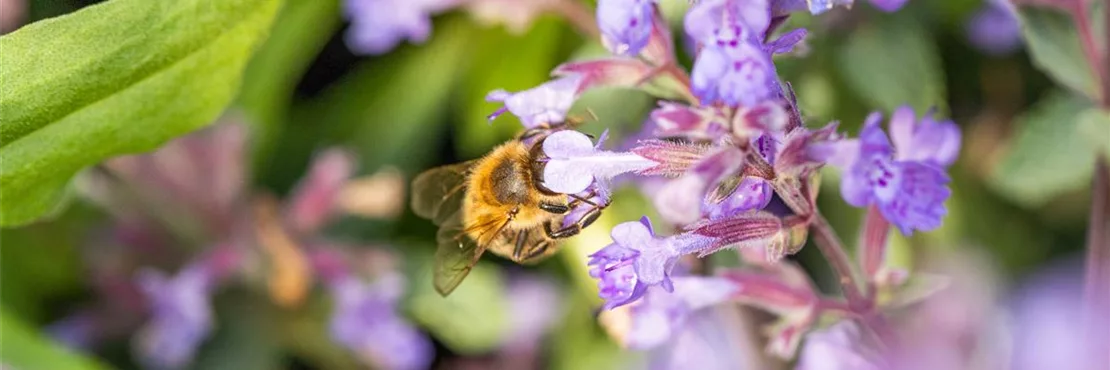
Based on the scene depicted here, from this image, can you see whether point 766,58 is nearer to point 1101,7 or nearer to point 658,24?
point 658,24

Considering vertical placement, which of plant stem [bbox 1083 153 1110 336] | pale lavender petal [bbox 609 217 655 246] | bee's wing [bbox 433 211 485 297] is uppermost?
pale lavender petal [bbox 609 217 655 246]

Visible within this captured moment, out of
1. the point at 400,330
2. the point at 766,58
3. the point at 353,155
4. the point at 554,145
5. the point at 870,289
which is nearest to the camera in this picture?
the point at 766,58

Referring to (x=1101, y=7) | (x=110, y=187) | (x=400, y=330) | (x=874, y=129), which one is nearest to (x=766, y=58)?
(x=874, y=129)

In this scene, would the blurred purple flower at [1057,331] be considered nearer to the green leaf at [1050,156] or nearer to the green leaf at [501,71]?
the green leaf at [1050,156]

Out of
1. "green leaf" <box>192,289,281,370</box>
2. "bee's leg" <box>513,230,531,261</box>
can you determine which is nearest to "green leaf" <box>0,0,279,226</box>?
"bee's leg" <box>513,230,531,261</box>

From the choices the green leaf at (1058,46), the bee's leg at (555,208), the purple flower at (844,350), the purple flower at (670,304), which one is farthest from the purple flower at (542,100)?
the green leaf at (1058,46)

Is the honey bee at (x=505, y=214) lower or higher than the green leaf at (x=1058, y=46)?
higher

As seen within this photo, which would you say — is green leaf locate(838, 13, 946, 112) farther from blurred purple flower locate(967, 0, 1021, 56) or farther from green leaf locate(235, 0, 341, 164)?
green leaf locate(235, 0, 341, 164)
